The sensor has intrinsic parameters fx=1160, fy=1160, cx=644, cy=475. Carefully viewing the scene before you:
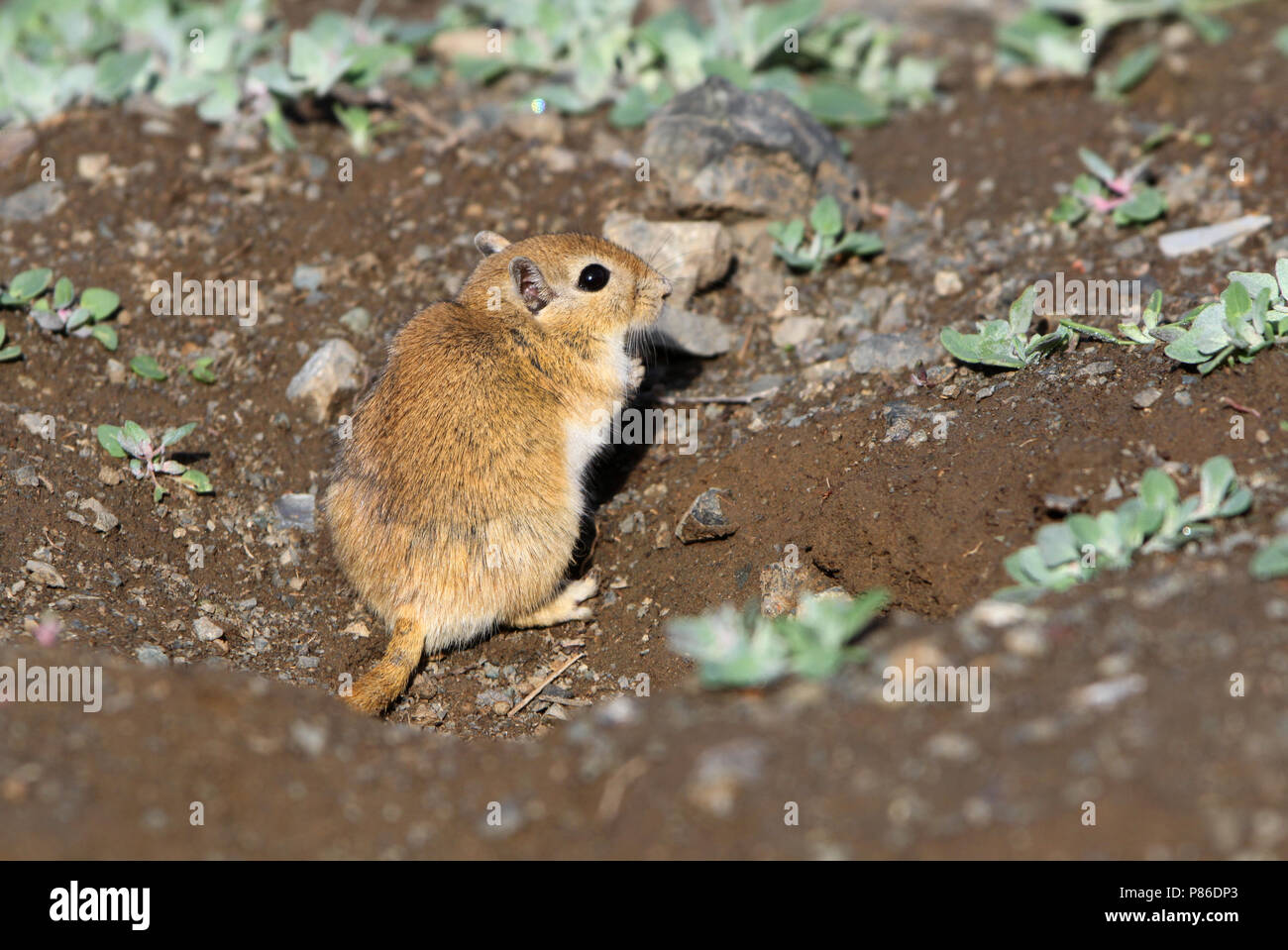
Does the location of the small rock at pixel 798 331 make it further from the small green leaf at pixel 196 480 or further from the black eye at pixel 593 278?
the small green leaf at pixel 196 480

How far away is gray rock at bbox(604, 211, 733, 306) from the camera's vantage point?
6535 mm

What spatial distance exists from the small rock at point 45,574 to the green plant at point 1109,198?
550 centimetres

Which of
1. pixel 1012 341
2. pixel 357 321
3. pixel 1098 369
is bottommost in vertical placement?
pixel 1098 369

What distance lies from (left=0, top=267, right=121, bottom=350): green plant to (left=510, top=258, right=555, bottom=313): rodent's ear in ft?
7.64

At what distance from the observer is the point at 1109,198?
6.64 metres

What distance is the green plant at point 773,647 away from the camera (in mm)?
3492

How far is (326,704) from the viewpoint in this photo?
393cm

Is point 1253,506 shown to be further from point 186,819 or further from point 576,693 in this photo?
point 186,819

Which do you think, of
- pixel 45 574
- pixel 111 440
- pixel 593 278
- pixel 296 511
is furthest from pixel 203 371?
pixel 593 278

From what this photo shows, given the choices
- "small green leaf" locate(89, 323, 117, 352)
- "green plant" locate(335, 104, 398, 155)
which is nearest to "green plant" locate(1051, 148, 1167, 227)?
"green plant" locate(335, 104, 398, 155)

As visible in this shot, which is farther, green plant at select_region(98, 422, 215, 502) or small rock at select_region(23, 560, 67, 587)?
green plant at select_region(98, 422, 215, 502)

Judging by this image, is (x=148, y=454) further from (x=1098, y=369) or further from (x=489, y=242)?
(x=1098, y=369)

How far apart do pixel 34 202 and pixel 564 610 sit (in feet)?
14.0

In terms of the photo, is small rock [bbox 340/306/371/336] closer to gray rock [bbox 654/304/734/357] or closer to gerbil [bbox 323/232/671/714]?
gerbil [bbox 323/232/671/714]
